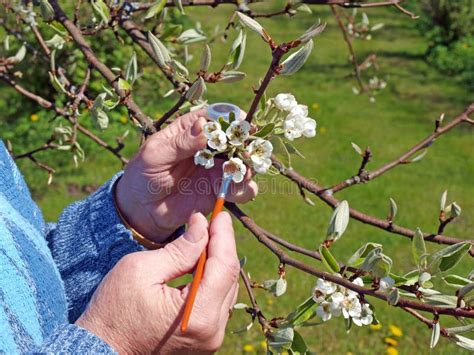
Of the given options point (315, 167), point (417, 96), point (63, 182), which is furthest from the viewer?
point (417, 96)

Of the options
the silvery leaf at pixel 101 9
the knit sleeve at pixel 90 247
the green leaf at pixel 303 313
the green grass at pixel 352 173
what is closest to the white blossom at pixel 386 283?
the green leaf at pixel 303 313

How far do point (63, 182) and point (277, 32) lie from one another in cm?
525

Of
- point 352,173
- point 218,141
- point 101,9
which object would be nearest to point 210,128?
point 218,141

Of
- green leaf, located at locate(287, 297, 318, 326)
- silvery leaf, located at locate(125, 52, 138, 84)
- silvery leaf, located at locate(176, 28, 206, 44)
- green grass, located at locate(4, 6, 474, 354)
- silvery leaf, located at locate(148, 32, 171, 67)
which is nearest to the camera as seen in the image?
green leaf, located at locate(287, 297, 318, 326)

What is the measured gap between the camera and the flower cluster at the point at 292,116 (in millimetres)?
1055

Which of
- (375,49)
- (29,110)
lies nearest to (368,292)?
(29,110)

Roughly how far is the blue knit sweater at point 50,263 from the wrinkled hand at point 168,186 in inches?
2.3

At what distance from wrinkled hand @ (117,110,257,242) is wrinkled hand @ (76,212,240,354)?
0.60 ft

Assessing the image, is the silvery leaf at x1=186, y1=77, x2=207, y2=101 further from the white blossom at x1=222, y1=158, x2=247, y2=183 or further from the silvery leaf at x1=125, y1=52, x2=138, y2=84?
the silvery leaf at x1=125, y1=52, x2=138, y2=84

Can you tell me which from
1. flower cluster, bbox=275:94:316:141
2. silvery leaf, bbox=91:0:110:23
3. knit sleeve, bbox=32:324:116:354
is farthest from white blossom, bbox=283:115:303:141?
silvery leaf, bbox=91:0:110:23

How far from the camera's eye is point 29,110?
5234mm

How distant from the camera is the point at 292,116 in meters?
1.07

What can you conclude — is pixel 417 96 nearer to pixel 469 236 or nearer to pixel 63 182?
pixel 469 236

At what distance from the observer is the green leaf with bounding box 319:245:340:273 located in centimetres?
105
